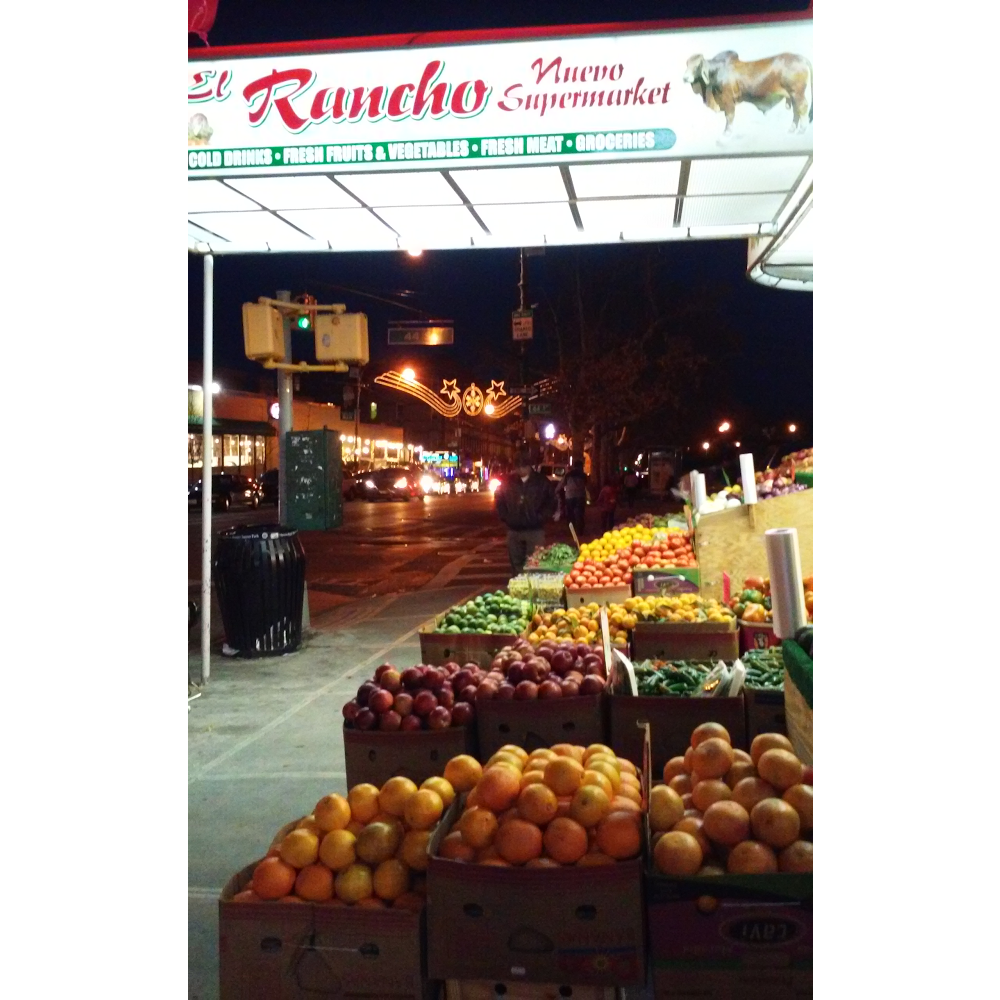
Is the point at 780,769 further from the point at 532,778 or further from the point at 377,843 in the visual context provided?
the point at 377,843

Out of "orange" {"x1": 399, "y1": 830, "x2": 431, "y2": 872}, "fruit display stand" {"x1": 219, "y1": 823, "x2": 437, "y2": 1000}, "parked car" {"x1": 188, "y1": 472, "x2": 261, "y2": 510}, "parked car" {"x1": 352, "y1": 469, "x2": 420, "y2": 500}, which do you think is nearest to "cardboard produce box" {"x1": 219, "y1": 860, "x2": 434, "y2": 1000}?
"fruit display stand" {"x1": 219, "y1": 823, "x2": 437, "y2": 1000}

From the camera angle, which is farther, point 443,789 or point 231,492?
point 231,492

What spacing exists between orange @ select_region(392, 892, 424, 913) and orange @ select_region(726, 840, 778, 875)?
36.6 inches

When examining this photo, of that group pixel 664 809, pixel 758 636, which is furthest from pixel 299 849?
pixel 758 636

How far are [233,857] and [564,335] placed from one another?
83.9 feet

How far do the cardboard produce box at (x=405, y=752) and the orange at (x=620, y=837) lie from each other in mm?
1381

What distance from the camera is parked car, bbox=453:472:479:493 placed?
66.4m

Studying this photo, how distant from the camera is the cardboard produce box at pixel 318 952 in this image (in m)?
2.32

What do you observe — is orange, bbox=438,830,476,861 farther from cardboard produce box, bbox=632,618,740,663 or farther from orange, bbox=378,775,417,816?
cardboard produce box, bbox=632,618,740,663

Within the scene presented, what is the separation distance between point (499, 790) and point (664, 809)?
0.53 meters

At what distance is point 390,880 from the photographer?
2531 mm

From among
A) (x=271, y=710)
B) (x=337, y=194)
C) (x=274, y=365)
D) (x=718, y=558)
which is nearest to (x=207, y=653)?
(x=271, y=710)
